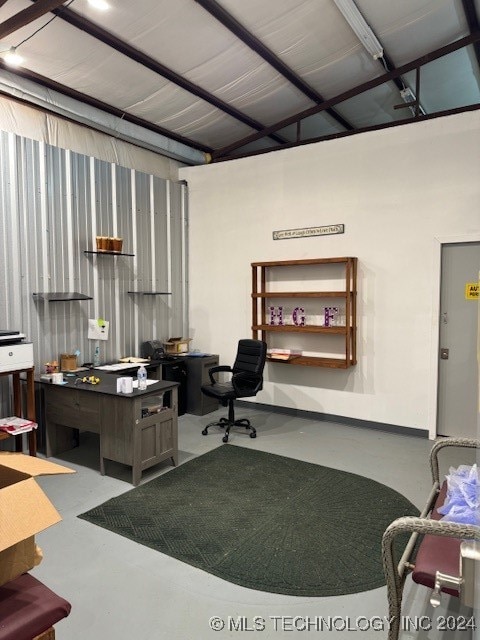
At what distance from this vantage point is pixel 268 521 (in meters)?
2.91

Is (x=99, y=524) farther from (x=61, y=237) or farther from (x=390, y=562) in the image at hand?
(x=61, y=237)

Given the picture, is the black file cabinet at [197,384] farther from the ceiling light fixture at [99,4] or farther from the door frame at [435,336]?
the ceiling light fixture at [99,4]

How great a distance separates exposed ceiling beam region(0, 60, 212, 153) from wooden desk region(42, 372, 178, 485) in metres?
2.94

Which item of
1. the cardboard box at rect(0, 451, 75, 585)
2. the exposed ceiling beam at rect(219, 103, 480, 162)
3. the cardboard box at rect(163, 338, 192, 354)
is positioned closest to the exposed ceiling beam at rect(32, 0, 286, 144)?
the exposed ceiling beam at rect(219, 103, 480, 162)

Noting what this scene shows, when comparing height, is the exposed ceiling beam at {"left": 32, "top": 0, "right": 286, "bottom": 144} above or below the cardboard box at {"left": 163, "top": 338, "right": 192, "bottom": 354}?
above

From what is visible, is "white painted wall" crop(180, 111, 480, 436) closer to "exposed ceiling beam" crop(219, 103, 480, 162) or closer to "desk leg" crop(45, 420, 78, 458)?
"exposed ceiling beam" crop(219, 103, 480, 162)

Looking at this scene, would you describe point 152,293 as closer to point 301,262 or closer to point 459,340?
point 301,262

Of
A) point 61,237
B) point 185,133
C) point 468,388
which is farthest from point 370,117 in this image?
point 61,237

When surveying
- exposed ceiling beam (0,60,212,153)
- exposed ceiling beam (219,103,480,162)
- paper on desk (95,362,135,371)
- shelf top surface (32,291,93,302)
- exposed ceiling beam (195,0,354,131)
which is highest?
exposed ceiling beam (195,0,354,131)

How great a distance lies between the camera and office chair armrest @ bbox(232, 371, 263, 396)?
4.58 meters

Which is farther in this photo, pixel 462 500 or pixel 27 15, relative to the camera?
pixel 27 15

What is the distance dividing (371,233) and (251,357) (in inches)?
76.5

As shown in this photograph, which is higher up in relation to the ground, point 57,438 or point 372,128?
point 372,128

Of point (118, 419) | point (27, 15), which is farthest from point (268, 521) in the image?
point (27, 15)
